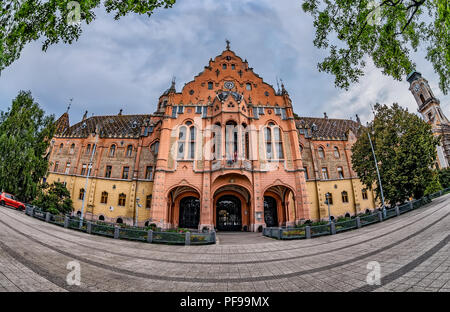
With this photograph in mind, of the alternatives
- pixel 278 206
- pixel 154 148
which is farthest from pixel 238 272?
pixel 154 148

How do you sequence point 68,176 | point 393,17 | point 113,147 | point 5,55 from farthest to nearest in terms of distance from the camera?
point 113,147 → point 68,176 → point 393,17 → point 5,55

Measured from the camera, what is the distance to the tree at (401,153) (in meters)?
16.3

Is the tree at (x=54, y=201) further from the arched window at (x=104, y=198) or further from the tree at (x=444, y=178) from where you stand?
the tree at (x=444, y=178)

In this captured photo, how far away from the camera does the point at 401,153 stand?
16.7m

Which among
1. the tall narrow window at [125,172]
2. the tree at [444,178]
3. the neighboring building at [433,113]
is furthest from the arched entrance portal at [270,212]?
the neighboring building at [433,113]

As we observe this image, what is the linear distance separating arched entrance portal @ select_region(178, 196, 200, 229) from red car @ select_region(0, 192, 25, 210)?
1706 centimetres

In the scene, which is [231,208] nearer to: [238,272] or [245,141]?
→ [245,141]

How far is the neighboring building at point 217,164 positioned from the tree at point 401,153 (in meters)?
7.60

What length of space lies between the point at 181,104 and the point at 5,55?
2032 cm

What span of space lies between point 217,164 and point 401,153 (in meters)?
18.3

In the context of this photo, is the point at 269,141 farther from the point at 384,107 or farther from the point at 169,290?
the point at 169,290

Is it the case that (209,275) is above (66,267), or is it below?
below

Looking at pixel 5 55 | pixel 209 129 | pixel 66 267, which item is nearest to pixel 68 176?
pixel 209 129
